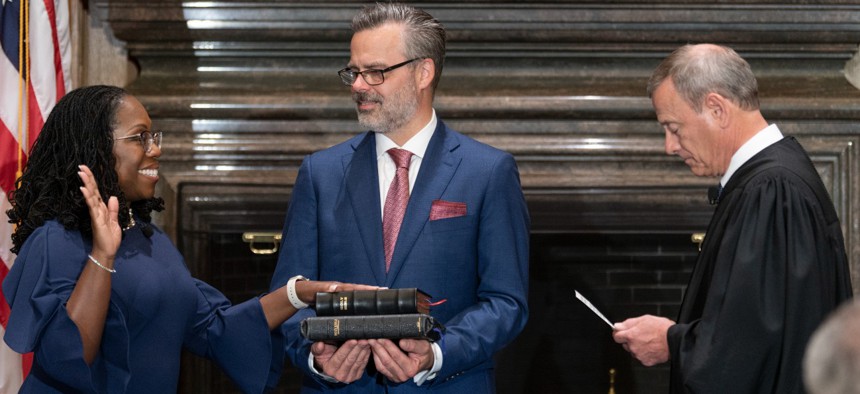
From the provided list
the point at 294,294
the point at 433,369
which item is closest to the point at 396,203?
the point at 294,294

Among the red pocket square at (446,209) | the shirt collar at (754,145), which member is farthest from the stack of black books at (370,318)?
the shirt collar at (754,145)

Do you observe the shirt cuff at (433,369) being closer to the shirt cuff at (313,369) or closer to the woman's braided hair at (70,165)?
the shirt cuff at (313,369)

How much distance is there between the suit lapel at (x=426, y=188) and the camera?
3.04 meters

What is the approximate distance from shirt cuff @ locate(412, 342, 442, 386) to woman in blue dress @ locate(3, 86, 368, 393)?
302mm

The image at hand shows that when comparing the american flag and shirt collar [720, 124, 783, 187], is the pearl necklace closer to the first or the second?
the american flag

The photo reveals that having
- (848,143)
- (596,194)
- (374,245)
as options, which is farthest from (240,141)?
(848,143)

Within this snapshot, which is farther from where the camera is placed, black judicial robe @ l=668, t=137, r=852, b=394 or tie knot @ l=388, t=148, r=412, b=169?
tie knot @ l=388, t=148, r=412, b=169

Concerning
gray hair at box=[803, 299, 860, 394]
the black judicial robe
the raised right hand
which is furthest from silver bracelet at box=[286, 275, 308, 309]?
gray hair at box=[803, 299, 860, 394]

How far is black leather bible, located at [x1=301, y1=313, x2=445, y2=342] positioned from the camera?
268 cm

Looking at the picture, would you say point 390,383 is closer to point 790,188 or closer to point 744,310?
point 744,310

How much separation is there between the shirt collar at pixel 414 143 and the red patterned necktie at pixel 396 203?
26 millimetres

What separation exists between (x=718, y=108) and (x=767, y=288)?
1.75 feet

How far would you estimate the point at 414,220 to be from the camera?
307cm

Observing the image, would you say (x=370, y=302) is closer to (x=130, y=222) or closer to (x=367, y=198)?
(x=367, y=198)
